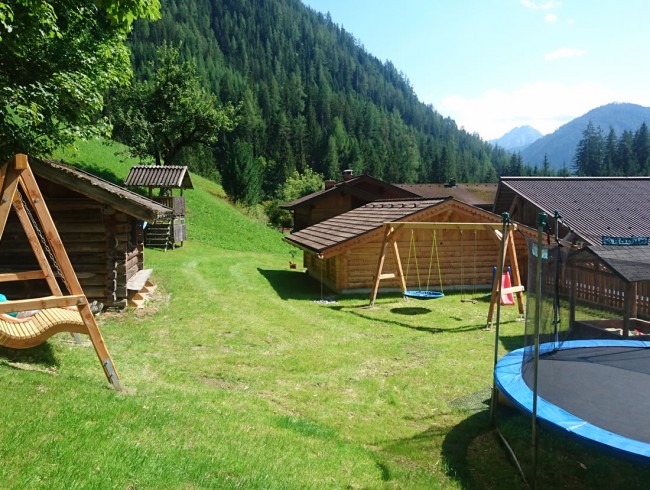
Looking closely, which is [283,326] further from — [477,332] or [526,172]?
[526,172]

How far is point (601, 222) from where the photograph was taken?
17.9 meters

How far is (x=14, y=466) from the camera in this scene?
379 cm

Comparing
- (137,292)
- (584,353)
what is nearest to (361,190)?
(137,292)

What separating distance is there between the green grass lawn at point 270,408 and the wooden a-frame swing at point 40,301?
0.39 m

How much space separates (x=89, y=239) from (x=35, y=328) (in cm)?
626

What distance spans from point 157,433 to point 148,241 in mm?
20914

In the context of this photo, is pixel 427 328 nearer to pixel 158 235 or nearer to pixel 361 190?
pixel 158 235

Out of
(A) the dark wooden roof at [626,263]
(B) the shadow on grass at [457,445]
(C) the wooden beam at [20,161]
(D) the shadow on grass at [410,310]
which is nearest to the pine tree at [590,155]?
(D) the shadow on grass at [410,310]

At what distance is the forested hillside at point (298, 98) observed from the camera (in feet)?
315

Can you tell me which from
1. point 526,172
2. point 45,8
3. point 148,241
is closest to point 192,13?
point 526,172

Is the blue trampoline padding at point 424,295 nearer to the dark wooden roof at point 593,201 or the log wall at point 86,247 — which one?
the dark wooden roof at point 593,201

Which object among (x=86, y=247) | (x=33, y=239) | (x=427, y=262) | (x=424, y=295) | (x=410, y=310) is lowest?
(x=410, y=310)

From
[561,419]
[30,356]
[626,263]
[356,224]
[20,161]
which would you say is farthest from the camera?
[356,224]

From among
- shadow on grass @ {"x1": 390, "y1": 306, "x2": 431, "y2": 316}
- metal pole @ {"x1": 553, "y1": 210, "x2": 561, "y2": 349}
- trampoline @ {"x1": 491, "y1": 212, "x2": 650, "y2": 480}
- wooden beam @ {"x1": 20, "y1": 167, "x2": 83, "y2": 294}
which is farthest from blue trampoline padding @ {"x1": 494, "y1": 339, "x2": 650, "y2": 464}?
shadow on grass @ {"x1": 390, "y1": 306, "x2": 431, "y2": 316}
